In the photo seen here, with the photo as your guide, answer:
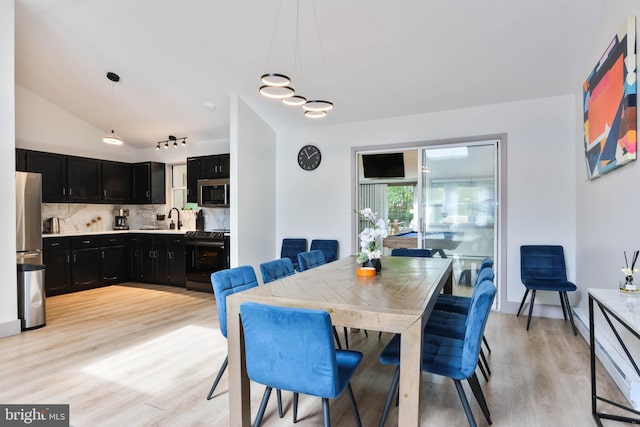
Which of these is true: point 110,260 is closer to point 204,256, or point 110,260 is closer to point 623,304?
point 204,256

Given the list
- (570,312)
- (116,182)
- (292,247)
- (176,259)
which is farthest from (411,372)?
(116,182)

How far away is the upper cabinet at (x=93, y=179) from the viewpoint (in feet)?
18.2

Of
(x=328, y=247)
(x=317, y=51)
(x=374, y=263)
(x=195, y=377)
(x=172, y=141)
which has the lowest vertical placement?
(x=195, y=377)

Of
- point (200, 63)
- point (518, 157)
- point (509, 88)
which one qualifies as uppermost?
point (200, 63)

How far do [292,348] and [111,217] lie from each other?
663cm

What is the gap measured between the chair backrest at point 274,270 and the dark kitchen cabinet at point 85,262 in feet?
14.5

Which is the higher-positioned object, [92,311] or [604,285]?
[604,285]

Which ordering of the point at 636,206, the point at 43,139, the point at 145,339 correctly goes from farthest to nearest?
the point at 43,139
the point at 145,339
the point at 636,206

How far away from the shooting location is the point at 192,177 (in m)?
6.37

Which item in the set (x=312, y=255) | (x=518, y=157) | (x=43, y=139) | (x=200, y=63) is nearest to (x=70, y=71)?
(x=43, y=139)

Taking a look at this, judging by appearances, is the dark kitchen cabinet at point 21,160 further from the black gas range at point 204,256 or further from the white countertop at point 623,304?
the white countertop at point 623,304

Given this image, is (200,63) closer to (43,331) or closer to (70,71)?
(70,71)

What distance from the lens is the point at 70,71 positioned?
193 inches

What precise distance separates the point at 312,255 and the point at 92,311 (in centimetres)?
307
